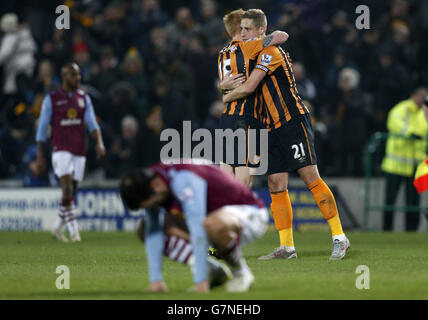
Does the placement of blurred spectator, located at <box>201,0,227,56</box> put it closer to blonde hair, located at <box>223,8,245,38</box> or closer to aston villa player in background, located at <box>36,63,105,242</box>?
aston villa player in background, located at <box>36,63,105,242</box>

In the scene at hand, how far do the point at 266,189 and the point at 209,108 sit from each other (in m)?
2.47

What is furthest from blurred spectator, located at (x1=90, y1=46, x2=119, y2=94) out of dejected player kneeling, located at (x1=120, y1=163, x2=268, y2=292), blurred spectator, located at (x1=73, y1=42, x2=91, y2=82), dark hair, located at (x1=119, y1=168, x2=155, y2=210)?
dark hair, located at (x1=119, y1=168, x2=155, y2=210)

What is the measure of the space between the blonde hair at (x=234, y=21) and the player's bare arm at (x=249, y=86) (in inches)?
25.7

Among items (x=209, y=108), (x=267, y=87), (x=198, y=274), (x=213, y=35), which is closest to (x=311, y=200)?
(x=209, y=108)

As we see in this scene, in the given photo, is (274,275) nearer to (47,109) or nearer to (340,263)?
(340,263)

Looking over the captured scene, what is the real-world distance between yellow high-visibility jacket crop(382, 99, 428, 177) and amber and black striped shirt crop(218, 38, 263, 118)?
6803mm

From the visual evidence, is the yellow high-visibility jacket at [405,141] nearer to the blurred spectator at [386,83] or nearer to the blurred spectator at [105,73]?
the blurred spectator at [386,83]

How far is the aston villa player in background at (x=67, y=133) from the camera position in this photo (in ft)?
43.2

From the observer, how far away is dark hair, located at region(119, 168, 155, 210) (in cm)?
623


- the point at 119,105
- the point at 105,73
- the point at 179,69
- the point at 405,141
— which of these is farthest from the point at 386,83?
the point at 105,73

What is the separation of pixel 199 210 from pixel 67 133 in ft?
24.2

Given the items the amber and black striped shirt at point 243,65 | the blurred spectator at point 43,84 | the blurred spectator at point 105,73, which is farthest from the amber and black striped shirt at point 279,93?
the blurred spectator at point 105,73

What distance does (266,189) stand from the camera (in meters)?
16.1
